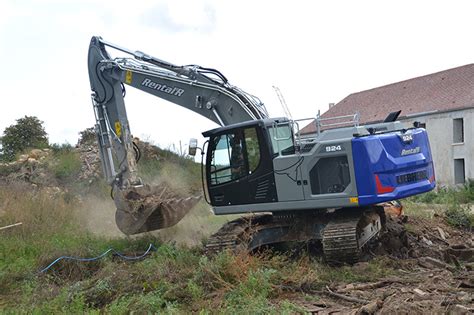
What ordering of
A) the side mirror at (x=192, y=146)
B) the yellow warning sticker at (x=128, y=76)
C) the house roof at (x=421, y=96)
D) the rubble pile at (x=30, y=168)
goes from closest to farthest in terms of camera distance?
the side mirror at (x=192, y=146), the yellow warning sticker at (x=128, y=76), the rubble pile at (x=30, y=168), the house roof at (x=421, y=96)

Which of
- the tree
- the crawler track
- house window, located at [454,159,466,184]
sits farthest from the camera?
house window, located at [454,159,466,184]

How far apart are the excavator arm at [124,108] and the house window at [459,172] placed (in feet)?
73.3

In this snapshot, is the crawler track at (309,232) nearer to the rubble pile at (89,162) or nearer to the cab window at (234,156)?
the cab window at (234,156)

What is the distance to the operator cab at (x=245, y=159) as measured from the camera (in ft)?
29.4

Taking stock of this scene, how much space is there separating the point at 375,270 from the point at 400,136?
224 centimetres

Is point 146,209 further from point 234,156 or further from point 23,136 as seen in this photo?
point 23,136

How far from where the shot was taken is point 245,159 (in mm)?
9211

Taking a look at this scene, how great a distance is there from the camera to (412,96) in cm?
3228

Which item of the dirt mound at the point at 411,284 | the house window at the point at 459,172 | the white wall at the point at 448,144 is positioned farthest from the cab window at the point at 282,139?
the house window at the point at 459,172

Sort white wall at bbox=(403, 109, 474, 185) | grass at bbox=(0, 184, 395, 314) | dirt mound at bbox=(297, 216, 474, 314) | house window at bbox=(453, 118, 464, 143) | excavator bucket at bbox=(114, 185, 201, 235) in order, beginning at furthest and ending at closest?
house window at bbox=(453, 118, 464, 143)
white wall at bbox=(403, 109, 474, 185)
excavator bucket at bbox=(114, 185, 201, 235)
grass at bbox=(0, 184, 395, 314)
dirt mound at bbox=(297, 216, 474, 314)

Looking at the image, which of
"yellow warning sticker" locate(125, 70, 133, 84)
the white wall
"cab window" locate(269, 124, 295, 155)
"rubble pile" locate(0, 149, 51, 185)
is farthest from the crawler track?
the white wall

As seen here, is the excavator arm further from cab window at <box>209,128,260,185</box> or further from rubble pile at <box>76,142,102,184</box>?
rubble pile at <box>76,142,102,184</box>

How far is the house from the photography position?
28.3 metres

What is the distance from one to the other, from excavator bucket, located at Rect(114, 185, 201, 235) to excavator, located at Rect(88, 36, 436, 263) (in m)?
0.02
